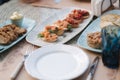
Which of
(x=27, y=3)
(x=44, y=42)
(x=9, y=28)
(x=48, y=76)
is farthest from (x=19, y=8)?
(x=48, y=76)

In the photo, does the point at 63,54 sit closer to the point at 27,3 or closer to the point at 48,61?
the point at 48,61

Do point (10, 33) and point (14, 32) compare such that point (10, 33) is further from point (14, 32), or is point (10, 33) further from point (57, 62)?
point (57, 62)

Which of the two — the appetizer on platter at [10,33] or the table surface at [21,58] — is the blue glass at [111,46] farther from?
the appetizer on platter at [10,33]

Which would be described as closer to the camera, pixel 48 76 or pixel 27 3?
pixel 48 76

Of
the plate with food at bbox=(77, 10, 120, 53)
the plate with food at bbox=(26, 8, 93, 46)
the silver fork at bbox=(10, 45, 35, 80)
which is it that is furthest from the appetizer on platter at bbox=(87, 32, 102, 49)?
the silver fork at bbox=(10, 45, 35, 80)

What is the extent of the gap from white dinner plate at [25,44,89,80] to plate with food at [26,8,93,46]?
0.27 ft

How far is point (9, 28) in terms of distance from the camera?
1022 mm

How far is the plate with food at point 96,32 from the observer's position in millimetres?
854

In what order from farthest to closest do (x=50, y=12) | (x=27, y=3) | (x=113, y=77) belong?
(x=27, y=3) → (x=50, y=12) → (x=113, y=77)

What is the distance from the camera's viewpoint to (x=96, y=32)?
92 cm

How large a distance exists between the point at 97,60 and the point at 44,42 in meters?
0.25

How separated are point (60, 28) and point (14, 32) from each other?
20cm

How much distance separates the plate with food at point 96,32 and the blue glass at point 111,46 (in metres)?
0.08

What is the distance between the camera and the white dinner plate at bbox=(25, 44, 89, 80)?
0.74 metres
